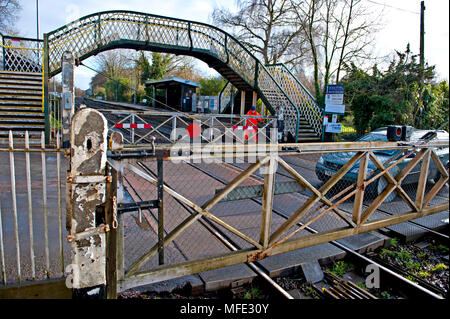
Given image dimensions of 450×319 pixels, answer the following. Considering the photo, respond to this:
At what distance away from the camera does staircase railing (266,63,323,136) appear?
16125mm

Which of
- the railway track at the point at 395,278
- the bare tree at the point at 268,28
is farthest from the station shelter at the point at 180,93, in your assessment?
the railway track at the point at 395,278

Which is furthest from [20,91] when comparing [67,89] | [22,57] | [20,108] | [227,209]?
[227,209]

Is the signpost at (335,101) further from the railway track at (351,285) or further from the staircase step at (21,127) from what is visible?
the staircase step at (21,127)

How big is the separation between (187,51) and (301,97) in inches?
249

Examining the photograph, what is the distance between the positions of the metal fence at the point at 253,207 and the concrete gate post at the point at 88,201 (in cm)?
16

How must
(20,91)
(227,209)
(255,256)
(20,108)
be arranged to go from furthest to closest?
(20,91), (20,108), (227,209), (255,256)

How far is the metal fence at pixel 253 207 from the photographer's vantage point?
2.74m

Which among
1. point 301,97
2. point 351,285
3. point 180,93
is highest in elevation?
point 180,93

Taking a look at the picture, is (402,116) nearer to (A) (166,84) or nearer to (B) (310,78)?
(B) (310,78)

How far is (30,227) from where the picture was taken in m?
2.78

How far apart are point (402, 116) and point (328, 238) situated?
1371 cm

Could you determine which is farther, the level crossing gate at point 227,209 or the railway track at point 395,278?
the railway track at point 395,278

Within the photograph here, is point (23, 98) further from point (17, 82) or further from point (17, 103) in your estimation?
point (17, 82)

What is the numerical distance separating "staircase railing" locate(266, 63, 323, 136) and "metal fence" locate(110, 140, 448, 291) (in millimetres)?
8823
